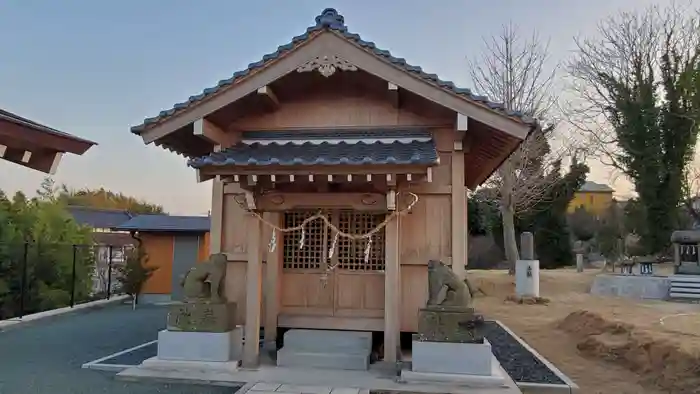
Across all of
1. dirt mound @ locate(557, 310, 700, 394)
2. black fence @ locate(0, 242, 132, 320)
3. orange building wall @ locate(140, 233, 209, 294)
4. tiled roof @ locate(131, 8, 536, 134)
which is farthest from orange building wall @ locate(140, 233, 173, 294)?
dirt mound @ locate(557, 310, 700, 394)

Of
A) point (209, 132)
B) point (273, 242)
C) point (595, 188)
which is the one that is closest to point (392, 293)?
point (273, 242)

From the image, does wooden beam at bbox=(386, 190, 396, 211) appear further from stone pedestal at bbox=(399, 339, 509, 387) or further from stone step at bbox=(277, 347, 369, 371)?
stone step at bbox=(277, 347, 369, 371)

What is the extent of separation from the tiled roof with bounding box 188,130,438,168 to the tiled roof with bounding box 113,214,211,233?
8.61m

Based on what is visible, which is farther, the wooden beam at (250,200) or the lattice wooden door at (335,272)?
the lattice wooden door at (335,272)

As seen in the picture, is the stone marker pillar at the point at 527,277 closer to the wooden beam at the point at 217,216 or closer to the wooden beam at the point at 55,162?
the wooden beam at the point at 217,216

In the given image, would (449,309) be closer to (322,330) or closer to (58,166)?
(322,330)

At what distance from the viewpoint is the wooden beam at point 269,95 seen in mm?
6070

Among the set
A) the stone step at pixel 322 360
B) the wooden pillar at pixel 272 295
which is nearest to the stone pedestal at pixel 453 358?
the stone step at pixel 322 360

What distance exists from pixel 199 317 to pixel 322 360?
1.50 meters

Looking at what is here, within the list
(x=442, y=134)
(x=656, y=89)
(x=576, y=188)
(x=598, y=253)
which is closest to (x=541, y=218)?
(x=576, y=188)

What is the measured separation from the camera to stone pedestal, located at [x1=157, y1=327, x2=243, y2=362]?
18.6 ft

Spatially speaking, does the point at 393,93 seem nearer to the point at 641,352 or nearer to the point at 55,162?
the point at 55,162

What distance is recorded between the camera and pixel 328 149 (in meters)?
5.96

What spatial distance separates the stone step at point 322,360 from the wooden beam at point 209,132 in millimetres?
2740
